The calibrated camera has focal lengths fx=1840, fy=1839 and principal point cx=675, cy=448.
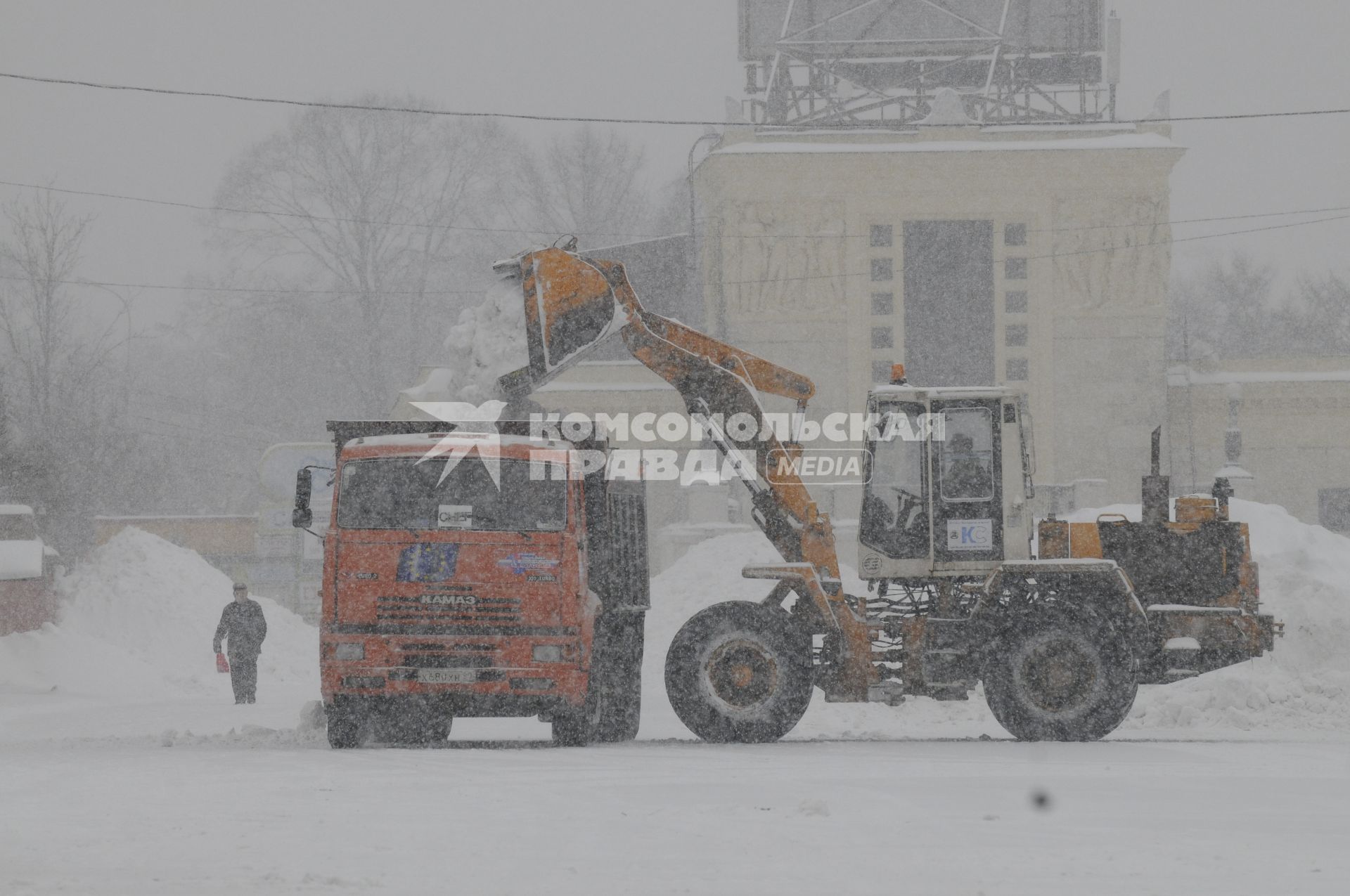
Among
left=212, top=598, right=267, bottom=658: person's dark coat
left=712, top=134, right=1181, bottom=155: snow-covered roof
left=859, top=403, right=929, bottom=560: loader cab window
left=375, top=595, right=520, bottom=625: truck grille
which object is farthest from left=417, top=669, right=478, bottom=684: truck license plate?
left=712, top=134, right=1181, bottom=155: snow-covered roof

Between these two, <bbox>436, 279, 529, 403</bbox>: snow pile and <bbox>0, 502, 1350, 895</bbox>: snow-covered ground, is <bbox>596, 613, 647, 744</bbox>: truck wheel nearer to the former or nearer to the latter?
<bbox>0, 502, 1350, 895</bbox>: snow-covered ground

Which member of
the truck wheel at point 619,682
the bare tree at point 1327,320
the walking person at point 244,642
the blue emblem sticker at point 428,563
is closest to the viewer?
the blue emblem sticker at point 428,563

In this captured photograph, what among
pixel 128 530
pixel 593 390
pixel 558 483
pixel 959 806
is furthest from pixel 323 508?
pixel 959 806

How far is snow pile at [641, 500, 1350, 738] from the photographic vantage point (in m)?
17.6

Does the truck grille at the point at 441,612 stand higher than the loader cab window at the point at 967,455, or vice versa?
the loader cab window at the point at 967,455

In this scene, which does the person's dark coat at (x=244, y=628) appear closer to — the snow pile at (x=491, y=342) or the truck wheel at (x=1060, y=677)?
the snow pile at (x=491, y=342)

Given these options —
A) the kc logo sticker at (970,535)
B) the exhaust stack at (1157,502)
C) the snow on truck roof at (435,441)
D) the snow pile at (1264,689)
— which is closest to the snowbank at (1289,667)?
the snow pile at (1264,689)

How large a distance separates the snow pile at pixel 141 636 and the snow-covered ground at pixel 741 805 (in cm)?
890

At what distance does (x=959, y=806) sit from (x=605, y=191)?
5851 cm

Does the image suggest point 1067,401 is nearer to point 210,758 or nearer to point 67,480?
point 67,480

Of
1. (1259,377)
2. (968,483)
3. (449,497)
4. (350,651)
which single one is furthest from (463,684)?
(1259,377)

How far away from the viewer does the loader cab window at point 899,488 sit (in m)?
15.7

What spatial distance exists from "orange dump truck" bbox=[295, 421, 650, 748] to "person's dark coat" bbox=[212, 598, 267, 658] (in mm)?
9760

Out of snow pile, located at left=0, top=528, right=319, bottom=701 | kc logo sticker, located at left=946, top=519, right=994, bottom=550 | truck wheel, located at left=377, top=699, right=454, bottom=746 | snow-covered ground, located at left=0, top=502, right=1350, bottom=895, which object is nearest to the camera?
snow-covered ground, located at left=0, top=502, right=1350, bottom=895
